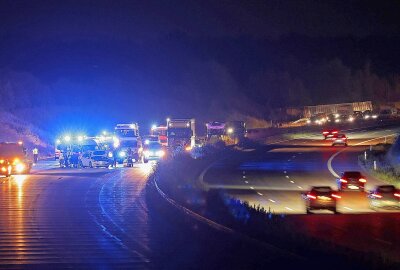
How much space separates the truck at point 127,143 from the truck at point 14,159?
1106 cm

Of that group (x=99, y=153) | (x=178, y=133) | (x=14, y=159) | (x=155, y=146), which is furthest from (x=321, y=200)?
(x=178, y=133)

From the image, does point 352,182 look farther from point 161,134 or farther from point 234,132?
point 234,132

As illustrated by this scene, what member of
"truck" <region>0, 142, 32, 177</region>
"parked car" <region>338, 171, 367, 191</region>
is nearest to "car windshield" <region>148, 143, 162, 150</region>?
"truck" <region>0, 142, 32, 177</region>

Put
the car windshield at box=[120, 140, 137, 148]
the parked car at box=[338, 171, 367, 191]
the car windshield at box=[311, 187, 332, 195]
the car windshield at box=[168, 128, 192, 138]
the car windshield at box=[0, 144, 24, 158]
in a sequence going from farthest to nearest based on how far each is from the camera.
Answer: the car windshield at box=[168, 128, 192, 138], the car windshield at box=[120, 140, 137, 148], the car windshield at box=[0, 144, 24, 158], the parked car at box=[338, 171, 367, 191], the car windshield at box=[311, 187, 332, 195]

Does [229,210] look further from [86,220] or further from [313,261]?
[313,261]

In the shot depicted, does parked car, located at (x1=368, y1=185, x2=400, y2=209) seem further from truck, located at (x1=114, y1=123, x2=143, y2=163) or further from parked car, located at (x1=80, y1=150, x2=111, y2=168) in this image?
truck, located at (x1=114, y1=123, x2=143, y2=163)

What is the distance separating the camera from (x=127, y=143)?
2554 inches

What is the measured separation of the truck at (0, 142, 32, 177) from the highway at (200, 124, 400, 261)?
11.6 m

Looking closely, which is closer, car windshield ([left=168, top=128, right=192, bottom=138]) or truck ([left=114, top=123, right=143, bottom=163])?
truck ([left=114, top=123, right=143, bottom=163])

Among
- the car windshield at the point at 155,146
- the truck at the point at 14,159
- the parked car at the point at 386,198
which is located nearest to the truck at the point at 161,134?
the car windshield at the point at 155,146

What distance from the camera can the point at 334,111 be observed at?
140500mm

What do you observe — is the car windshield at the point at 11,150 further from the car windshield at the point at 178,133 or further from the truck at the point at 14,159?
the car windshield at the point at 178,133

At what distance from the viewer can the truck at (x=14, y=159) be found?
1938 inches

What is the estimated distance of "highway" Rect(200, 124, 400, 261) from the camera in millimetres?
27344
